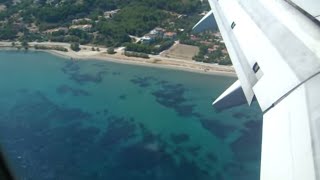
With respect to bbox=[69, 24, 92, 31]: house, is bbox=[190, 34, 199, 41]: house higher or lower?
higher

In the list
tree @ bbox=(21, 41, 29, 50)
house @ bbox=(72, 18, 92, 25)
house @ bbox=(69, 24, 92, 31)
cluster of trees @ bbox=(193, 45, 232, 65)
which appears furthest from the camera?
house @ bbox=(72, 18, 92, 25)

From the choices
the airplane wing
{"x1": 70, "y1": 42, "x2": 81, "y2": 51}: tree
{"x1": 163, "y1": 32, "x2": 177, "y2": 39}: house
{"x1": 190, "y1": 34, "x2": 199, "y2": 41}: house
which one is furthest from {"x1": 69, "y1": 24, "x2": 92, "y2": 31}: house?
the airplane wing

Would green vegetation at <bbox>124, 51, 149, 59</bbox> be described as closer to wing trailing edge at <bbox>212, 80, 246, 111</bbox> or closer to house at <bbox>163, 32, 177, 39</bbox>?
house at <bbox>163, 32, 177, 39</bbox>

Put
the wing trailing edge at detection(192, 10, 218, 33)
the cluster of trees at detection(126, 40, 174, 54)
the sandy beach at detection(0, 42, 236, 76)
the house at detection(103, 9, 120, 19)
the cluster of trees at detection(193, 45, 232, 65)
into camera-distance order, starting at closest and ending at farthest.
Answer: the wing trailing edge at detection(192, 10, 218, 33) → the sandy beach at detection(0, 42, 236, 76) → the cluster of trees at detection(193, 45, 232, 65) → the cluster of trees at detection(126, 40, 174, 54) → the house at detection(103, 9, 120, 19)

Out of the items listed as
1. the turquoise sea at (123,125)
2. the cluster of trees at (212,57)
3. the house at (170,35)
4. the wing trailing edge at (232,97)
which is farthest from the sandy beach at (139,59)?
the wing trailing edge at (232,97)

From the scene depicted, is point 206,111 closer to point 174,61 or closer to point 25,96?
point 174,61

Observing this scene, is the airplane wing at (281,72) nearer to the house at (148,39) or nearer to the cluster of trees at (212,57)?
the cluster of trees at (212,57)
